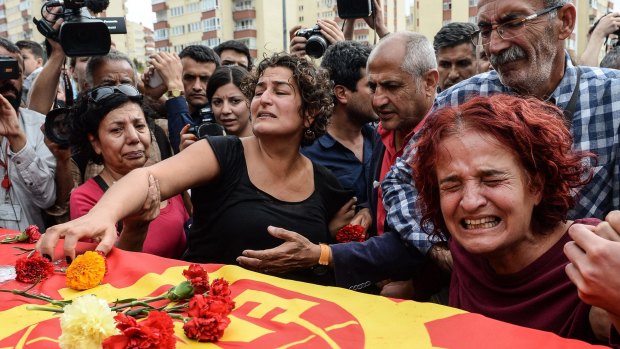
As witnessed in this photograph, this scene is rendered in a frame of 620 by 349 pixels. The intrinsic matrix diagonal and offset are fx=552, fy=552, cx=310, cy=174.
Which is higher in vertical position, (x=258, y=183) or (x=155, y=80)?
(x=155, y=80)

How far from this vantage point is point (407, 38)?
10.2ft

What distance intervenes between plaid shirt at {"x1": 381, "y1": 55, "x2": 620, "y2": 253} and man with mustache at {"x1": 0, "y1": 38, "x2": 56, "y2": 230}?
2.14 meters

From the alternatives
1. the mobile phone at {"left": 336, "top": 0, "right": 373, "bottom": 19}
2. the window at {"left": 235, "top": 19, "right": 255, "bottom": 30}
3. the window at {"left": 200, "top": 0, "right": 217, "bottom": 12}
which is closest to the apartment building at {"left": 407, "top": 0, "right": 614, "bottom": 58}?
the window at {"left": 235, "top": 19, "right": 255, "bottom": 30}

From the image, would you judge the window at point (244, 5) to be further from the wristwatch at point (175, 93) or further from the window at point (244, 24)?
the wristwatch at point (175, 93)

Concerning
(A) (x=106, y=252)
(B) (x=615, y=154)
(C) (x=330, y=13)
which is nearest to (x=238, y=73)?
(A) (x=106, y=252)

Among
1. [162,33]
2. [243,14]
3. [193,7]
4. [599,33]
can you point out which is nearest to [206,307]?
[599,33]

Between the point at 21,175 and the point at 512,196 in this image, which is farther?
the point at 21,175

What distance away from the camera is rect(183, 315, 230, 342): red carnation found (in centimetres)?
162

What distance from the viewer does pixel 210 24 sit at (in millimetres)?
49406

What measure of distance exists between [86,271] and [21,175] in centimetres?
169

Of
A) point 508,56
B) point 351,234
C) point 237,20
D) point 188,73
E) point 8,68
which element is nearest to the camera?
point 508,56

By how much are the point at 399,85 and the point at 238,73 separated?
1531mm

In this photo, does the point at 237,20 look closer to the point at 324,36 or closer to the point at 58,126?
the point at 324,36

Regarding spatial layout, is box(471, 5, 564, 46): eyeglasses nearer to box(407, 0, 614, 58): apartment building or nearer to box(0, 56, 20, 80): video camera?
box(0, 56, 20, 80): video camera
